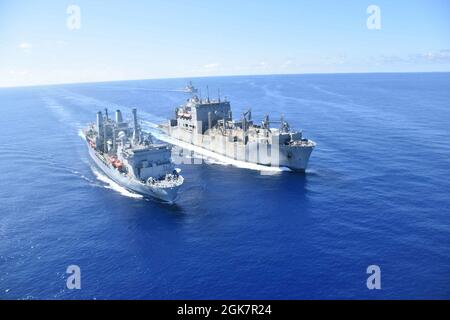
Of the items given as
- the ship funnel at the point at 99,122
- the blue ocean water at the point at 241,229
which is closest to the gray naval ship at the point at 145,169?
the blue ocean water at the point at 241,229

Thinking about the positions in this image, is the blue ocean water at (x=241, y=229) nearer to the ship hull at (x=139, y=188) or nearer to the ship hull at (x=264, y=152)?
the ship hull at (x=139, y=188)

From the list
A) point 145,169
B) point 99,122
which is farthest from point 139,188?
point 99,122

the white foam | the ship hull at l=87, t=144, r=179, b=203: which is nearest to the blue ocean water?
the white foam

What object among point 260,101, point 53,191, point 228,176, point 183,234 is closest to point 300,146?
point 228,176

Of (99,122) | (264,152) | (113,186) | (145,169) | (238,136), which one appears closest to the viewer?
(145,169)

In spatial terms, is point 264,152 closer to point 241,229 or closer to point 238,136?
point 238,136
